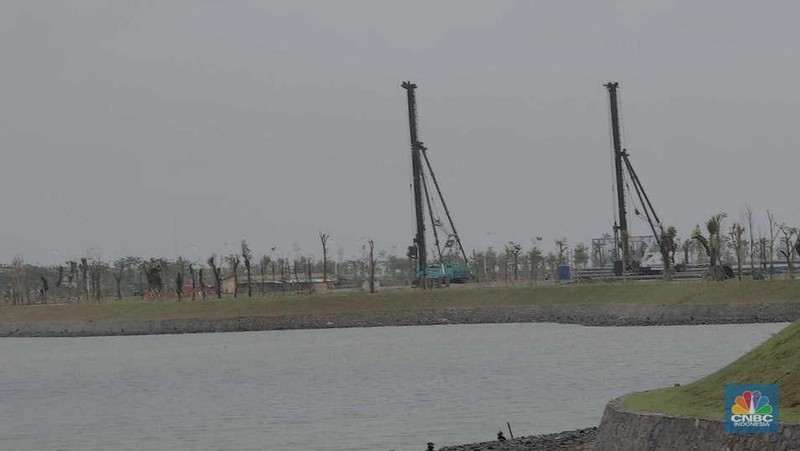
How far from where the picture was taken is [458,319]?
123062 millimetres

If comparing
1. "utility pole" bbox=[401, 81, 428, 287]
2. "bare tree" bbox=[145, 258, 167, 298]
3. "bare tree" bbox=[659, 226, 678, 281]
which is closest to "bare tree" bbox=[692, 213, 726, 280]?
"bare tree" bbox=[659, 226, 678, 281]

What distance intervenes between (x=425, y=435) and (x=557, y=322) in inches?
3150

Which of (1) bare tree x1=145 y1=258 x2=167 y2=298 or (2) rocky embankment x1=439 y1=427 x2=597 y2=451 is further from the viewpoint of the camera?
(1) bare tree x1=145 y1=258 x2=167 y2=298

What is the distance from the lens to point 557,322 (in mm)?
116812

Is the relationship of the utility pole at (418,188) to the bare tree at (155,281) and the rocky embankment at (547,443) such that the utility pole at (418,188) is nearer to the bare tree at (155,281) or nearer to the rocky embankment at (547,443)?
the bare tree at (155,281)

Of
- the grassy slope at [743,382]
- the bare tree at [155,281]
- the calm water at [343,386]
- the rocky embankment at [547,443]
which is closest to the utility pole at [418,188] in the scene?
the bare tree at [155,281]

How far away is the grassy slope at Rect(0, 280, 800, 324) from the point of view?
103 meters

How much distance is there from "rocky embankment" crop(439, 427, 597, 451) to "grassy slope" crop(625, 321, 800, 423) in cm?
369

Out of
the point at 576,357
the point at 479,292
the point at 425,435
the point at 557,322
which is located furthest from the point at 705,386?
the point at 479,292

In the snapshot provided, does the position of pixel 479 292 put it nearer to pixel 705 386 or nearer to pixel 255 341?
pixel 255 341

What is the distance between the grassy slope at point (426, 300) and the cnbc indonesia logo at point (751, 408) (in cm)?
7521

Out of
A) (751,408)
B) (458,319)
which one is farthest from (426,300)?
(751,408)

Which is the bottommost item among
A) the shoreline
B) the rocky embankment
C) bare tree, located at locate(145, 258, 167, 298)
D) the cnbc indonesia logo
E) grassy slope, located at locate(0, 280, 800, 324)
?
the rocky embankment

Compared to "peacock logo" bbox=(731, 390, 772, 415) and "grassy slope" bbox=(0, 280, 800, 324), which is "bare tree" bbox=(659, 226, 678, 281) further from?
"peacock logo" bbox=(731, 390, 772, 415)
